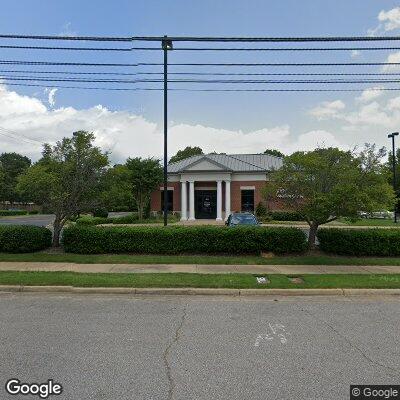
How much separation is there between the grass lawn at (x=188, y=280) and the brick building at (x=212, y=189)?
84.4 ft

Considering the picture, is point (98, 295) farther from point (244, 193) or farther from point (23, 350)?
point (244, 193)

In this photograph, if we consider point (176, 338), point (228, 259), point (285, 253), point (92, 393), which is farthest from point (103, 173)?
point (92, 393)

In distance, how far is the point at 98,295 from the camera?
27.0 ft

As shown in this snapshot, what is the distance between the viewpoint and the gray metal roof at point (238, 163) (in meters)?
35.5

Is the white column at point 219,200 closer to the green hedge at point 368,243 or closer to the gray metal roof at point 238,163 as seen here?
the gray metal roof at point 238,163

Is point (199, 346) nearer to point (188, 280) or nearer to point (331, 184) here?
point (188, 280)

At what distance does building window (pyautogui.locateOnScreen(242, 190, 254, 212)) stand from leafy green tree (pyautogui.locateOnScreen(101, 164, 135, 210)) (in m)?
23.6

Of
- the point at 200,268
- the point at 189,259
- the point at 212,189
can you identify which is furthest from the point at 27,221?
the point at 200,268

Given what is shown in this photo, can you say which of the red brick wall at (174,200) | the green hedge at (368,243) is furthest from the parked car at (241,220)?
the red brick wall at (174,200)

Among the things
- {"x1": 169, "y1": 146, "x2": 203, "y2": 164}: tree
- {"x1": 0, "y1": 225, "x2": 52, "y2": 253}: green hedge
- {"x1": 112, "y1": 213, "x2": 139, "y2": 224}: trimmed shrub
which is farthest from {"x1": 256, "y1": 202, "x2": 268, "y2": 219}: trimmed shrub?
{"x1": 169, "y1": 146, "x2": 203, "y2": 164}: tree

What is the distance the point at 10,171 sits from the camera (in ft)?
264

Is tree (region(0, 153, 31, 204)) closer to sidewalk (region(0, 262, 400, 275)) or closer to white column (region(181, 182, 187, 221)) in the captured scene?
white column (region(181, 182, 187, 221))

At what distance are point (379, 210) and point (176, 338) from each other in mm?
8467

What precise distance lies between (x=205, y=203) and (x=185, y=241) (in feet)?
79.8
